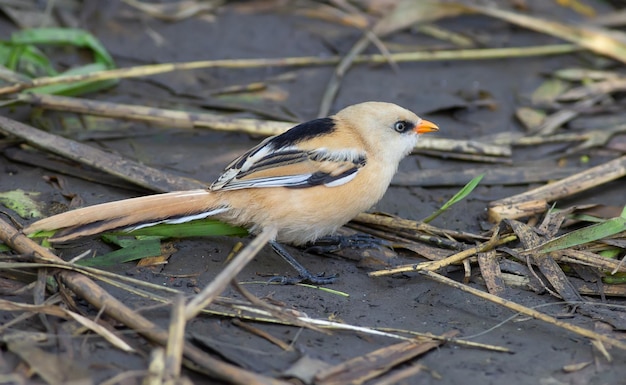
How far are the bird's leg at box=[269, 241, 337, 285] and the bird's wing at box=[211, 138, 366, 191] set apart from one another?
458 millimetres

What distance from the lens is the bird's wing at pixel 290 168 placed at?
16.7ft

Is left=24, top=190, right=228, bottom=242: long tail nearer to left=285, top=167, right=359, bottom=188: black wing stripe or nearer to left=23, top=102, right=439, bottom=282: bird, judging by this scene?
left=23, top=102, right=439, bottom=282: bird

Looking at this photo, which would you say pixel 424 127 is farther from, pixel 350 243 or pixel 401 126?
pixel 350 243

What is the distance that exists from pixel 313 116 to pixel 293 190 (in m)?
2.17

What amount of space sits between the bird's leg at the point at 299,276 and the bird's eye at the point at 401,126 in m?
1.17

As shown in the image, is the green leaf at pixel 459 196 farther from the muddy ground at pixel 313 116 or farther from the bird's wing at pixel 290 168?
the bird's wing at pixel 290 168

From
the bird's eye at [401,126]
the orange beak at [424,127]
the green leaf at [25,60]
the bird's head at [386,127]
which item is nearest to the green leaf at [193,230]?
the bird's head at [386,127]

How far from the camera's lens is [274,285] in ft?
16.4

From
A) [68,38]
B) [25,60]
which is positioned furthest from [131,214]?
[68,38]

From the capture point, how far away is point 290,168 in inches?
203

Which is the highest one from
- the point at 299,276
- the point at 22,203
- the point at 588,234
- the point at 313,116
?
the point at 588,234

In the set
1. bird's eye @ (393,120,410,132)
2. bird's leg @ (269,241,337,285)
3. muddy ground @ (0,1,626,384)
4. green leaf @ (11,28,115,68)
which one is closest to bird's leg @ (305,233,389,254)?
muddy ground @ (0,1,626,384)

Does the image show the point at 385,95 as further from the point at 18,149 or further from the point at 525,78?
the point at 18,149

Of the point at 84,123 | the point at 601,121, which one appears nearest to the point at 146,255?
the point at 84,123
